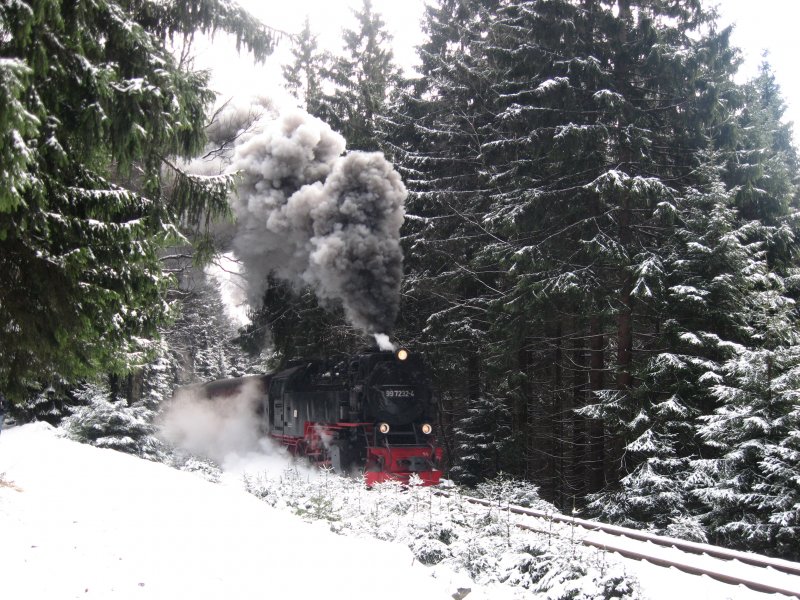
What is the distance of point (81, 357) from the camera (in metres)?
6.46

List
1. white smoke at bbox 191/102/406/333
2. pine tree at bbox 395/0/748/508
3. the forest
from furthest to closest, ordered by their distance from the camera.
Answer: white smoke at bbox 191/102/406/333
pine tree at bbox 395/0/748/508
the forest

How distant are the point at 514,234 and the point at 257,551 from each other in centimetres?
941

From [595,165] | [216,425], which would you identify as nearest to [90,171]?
[595,165]

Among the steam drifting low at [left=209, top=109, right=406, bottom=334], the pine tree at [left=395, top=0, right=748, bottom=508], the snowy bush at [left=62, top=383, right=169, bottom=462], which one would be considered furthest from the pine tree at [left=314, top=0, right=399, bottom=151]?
the snowy bush at [left=62, top=383, right=169, bottom=462]

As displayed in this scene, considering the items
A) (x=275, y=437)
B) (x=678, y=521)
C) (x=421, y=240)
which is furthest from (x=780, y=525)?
(x=275, y=437)

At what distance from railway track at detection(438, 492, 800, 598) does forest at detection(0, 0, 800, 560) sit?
4.55ft

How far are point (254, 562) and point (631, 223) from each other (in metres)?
10.6

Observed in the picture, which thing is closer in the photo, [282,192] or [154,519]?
[154,519]

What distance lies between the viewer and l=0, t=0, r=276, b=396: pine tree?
4320mm

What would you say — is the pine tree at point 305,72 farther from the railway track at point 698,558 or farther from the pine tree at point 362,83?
the railway track at point 698,558

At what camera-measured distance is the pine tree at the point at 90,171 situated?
4.32 m

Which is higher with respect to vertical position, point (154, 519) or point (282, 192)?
point (282, 192)

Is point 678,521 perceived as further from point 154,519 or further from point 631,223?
point 154,519

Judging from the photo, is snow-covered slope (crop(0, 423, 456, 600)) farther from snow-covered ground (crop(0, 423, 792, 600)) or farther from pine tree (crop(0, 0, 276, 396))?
pine tree (crop(0, 0, 276, 396))
